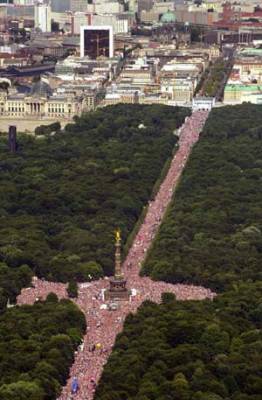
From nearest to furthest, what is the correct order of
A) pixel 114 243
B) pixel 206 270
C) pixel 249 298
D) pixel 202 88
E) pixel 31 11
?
pixel 249 298 → pixel 206 270 → pixel 114 243 → pixel 202 88 → pixel 31 11

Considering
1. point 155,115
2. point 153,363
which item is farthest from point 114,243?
point 155,115

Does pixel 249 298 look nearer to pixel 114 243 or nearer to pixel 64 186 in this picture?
pixel 114 243

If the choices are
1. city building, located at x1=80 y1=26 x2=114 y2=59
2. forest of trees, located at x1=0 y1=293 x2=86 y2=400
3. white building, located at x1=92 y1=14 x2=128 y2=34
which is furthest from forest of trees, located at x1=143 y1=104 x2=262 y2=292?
white building, located at x1=92 y1=14 x2=128 y2=34

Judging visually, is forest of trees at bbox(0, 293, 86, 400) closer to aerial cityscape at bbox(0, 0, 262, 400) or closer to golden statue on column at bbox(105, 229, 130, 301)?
aerial cityscape at bbox(0, 0, 262, 400)

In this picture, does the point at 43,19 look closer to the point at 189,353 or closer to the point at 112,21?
the point at 112,21

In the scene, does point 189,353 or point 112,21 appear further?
point 112,21

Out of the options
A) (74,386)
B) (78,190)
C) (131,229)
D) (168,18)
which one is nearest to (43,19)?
(168,18)
